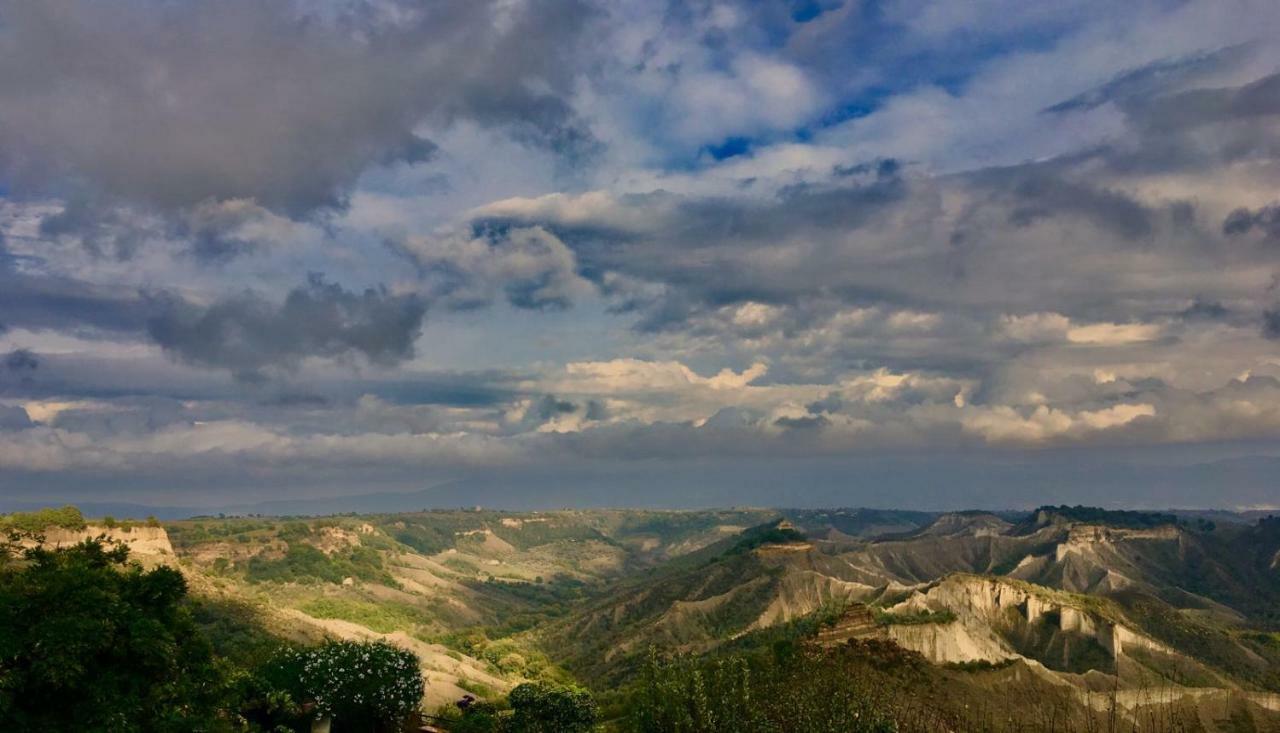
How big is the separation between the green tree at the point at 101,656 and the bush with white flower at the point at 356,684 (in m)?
19.9

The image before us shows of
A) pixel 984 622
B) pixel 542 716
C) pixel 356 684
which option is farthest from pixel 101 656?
pixel 984 622

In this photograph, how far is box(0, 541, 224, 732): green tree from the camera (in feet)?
107

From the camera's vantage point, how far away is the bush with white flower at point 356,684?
57625 mm

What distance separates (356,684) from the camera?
58.3 metres

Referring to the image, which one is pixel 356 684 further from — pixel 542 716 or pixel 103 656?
pixel 103 656

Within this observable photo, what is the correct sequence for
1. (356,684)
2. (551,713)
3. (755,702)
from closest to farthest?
1. (356,684)
2. (755,702)
3. (551,713)

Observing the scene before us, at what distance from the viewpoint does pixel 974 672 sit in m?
112

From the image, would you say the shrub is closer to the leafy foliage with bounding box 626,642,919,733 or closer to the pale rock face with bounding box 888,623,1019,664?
the leafy foliage with bounding box 626,642,919,733

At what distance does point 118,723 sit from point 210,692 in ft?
17.4

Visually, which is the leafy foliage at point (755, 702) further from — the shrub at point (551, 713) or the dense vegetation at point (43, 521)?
the dense vegetation at point (43, 521)

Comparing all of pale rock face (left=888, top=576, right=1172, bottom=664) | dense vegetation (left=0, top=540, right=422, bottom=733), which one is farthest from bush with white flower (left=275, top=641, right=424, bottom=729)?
pale rock face (left=888, top=576, right=1172, bottom=664)

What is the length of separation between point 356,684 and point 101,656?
2573 cm

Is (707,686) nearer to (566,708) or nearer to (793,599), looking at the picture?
(566,708)

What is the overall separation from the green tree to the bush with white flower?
782 inches
